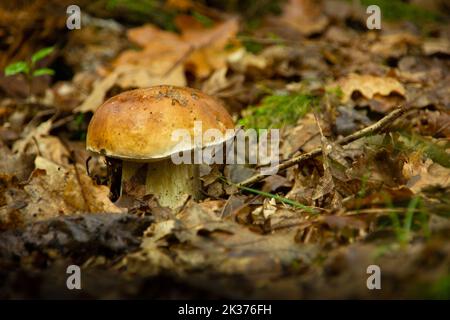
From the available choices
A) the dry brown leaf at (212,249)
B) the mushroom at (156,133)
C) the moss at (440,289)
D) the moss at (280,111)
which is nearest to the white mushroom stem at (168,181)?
the mushroom at (156,133)

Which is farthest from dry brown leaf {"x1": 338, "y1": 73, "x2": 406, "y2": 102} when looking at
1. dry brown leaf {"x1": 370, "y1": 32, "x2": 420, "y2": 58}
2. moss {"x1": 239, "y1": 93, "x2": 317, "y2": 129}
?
dry brown leaf {"x1": 370, "y1": 32, "x2": 420, "y2": 58}

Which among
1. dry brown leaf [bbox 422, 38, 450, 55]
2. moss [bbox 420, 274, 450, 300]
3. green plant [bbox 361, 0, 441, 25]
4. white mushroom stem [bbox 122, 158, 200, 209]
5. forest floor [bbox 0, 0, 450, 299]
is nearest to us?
moss [bbox 420, 274, 450, 300]

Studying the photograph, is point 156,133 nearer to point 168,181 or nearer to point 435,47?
point 168,181

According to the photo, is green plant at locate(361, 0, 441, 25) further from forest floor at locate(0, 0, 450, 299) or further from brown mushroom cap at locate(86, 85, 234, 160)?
brown mushroom cap at locate(86, 85, 234, 160)

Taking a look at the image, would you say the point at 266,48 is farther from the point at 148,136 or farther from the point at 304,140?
the point at 148,136

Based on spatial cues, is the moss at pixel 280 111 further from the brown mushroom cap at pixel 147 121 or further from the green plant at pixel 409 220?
the green plant at pixel 409 220

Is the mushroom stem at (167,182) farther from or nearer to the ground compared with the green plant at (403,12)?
nearer to the ground
